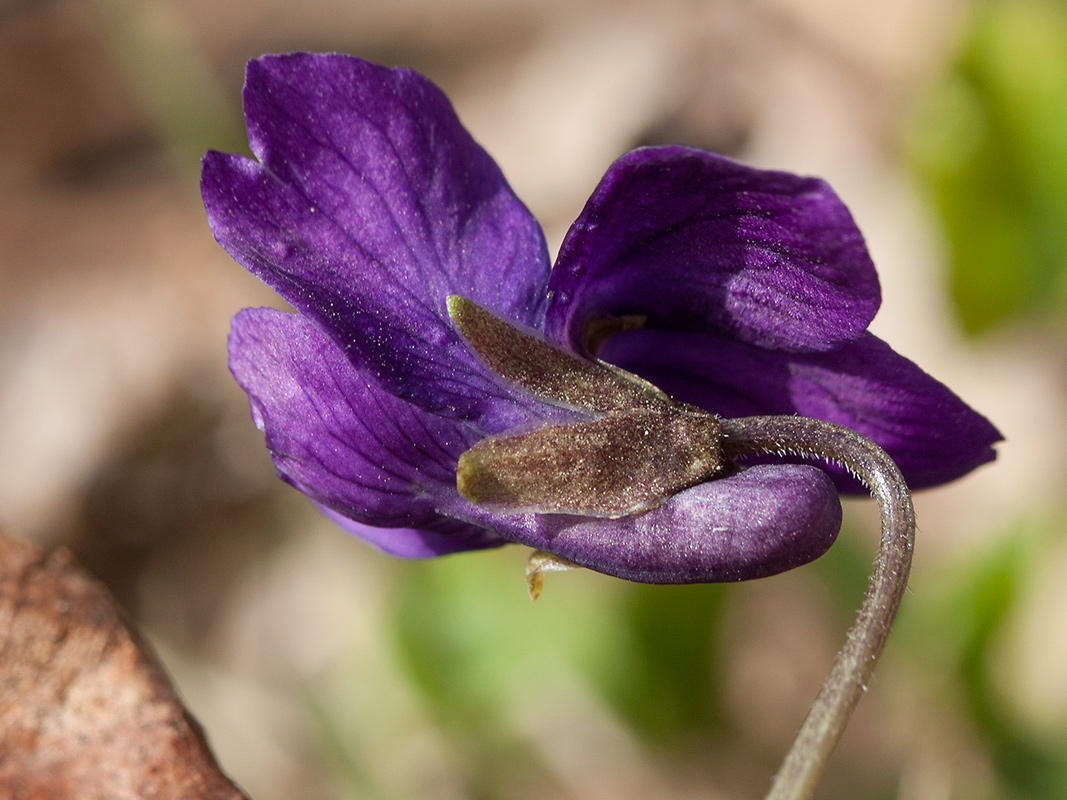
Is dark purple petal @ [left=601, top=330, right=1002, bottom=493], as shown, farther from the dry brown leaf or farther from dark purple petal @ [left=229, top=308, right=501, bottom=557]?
the dry brown leaf

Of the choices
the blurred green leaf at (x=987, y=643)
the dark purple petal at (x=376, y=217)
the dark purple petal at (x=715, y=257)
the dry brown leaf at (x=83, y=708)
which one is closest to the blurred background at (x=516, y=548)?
the blurred green leaf at (x=987, y=643)

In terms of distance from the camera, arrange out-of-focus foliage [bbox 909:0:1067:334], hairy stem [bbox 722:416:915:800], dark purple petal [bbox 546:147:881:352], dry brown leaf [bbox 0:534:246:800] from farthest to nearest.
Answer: out-of-focus foliage [bbox 909:0:1067:334], dry brown leaf [bbox 0:534:246:800], dark purple petal [bbox 546:147:881:352], hairy stem [bbox 722:416:915:800]

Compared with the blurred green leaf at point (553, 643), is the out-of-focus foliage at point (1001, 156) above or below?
Answer: above

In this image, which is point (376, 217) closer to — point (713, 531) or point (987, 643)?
point (713, 531)

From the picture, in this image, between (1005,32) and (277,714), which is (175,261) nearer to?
(277,714)

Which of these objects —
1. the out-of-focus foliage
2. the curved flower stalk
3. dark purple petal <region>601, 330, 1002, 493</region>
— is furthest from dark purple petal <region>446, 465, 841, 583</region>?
the out-of-focus foliage

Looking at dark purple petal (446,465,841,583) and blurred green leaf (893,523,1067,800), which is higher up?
dark purple petal (446,465,841,583)

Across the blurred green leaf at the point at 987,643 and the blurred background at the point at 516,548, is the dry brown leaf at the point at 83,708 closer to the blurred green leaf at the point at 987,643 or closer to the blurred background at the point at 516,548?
the blurred background at the point at 516,548
